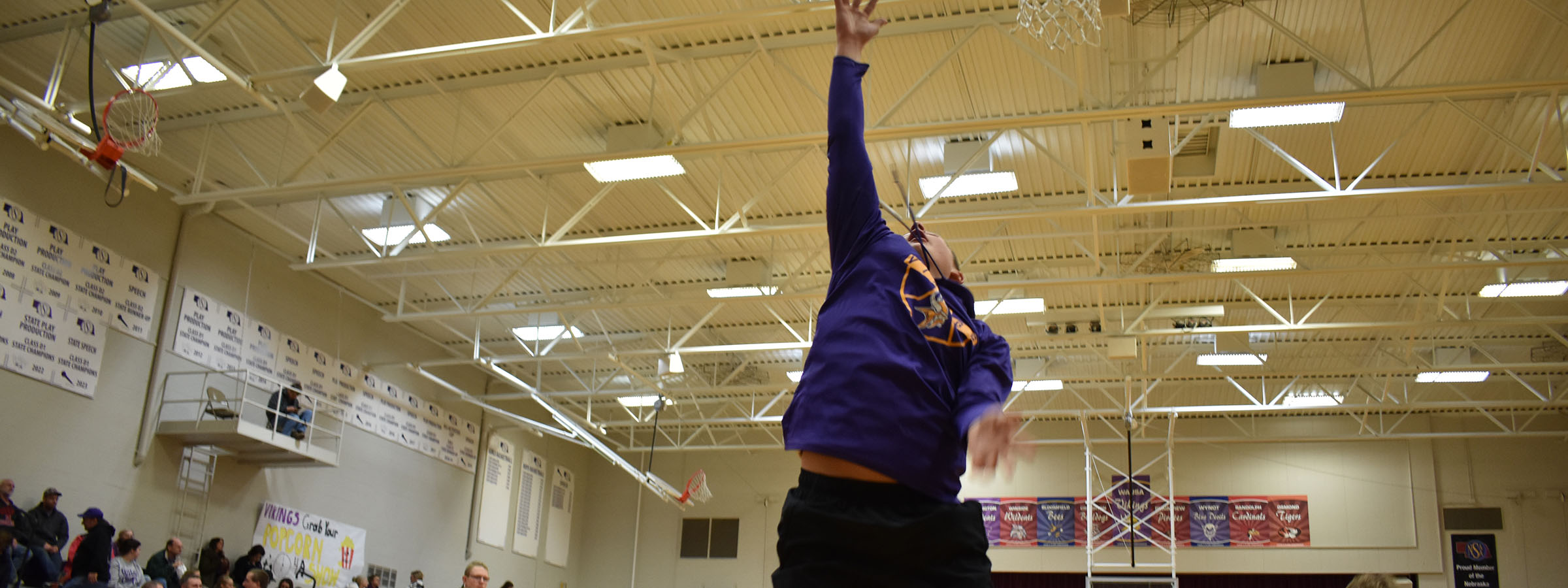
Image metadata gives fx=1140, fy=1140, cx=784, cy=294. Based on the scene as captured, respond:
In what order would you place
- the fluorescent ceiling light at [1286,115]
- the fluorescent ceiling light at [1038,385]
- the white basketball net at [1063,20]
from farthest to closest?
the fluorescent ceiling light at [1038,385], the fluorescent ceiling light at [1286,115], the white basketball net at [1063,20]

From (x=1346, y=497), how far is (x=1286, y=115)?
51.9 ft

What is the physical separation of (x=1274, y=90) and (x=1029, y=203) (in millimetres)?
3759

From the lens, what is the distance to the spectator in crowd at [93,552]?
12.5 meters

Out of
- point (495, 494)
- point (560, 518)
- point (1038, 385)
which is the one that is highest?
point (1038, 385)

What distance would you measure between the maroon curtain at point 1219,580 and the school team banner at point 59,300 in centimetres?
Answer: 1633

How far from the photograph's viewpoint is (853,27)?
6.91 feet

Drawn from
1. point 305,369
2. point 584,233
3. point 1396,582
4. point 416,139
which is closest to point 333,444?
point 305,369

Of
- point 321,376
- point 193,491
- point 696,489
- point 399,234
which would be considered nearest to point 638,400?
point 696,489

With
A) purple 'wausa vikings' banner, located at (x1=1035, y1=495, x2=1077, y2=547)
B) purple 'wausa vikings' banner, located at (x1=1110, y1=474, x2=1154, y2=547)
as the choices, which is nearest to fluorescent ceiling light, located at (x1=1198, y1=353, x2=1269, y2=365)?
purple 'wausa vikings' banner, located at (x1=1110, y1=474, x2=1154, y2=547)

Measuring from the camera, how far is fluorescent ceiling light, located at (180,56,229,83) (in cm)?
1160

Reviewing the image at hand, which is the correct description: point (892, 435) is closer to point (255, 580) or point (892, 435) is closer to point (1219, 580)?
point (255, 580)

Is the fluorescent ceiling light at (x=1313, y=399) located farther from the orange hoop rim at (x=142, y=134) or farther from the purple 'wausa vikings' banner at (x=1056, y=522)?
the orange hoop rim at (x=142, y=134)

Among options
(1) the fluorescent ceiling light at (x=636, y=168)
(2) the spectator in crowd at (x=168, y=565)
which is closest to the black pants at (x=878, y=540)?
(1) the fluorescent ceiling light at (x=636, y=168)

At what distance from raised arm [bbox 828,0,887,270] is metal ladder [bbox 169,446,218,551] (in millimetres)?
15461
